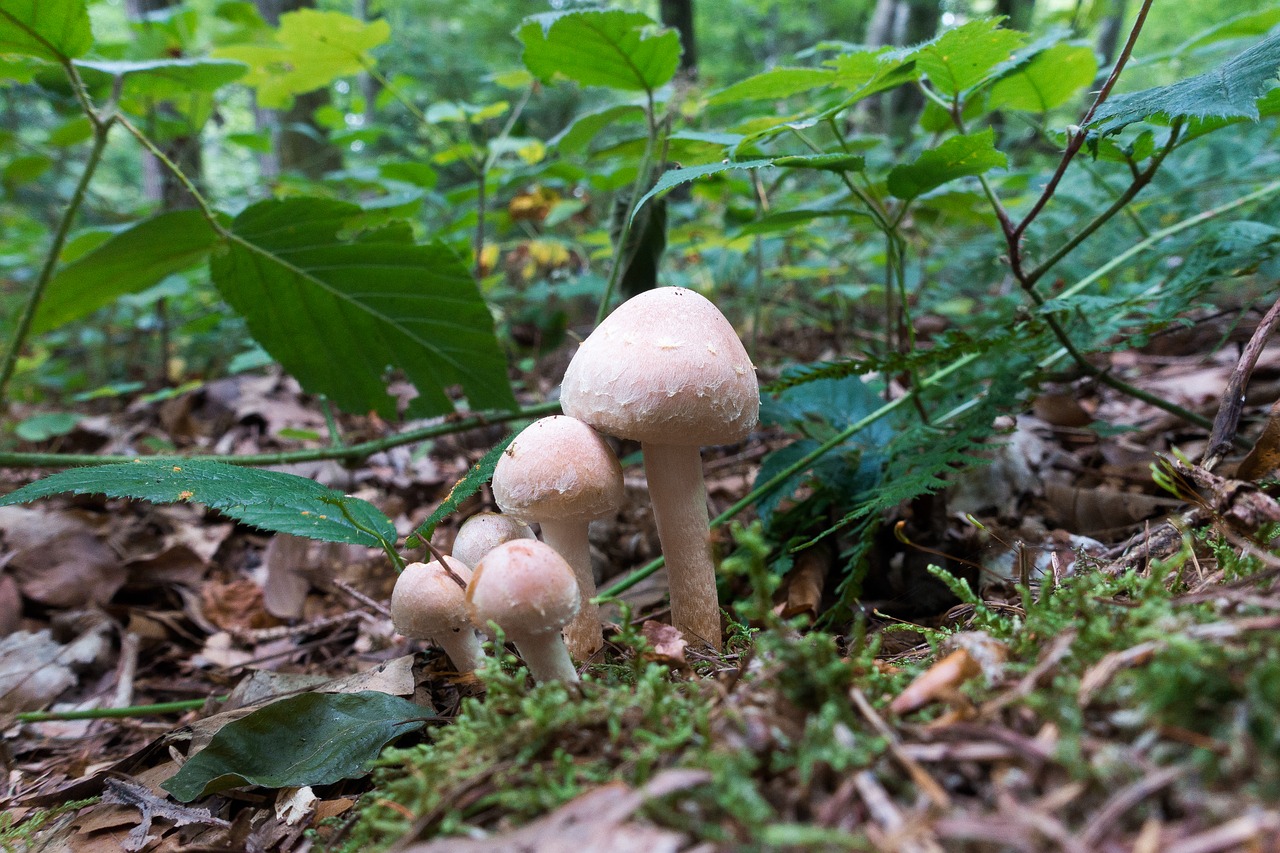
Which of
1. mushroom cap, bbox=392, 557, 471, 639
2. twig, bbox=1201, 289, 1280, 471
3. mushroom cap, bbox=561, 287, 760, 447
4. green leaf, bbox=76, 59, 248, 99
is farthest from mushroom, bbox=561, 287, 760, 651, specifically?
green leaf, bbox=76, 59, 248, 99

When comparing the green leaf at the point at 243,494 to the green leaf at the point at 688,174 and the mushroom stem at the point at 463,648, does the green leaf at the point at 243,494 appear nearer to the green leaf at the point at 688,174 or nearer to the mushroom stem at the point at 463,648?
the mushroom stem at the point at 463,648

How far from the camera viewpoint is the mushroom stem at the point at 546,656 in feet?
4.45

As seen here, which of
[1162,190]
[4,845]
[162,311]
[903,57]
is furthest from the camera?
[162,311]

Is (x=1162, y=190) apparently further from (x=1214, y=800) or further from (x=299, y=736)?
(x=299, y=736)

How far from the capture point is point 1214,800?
74 centimetres

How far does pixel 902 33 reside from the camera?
729cm

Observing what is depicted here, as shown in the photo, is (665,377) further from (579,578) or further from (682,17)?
(682,17)

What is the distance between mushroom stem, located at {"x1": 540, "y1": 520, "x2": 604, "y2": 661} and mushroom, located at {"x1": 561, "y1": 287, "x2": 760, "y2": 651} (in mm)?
204

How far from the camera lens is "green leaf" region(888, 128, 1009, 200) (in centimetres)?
164

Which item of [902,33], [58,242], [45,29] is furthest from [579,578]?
[902,33]

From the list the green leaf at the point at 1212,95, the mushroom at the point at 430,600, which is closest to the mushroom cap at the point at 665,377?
the mushroom at the point at 430,600

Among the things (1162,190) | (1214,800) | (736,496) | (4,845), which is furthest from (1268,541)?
(1162,190)

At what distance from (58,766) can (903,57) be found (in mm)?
2802

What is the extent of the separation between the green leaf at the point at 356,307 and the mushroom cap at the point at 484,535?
86 cm
